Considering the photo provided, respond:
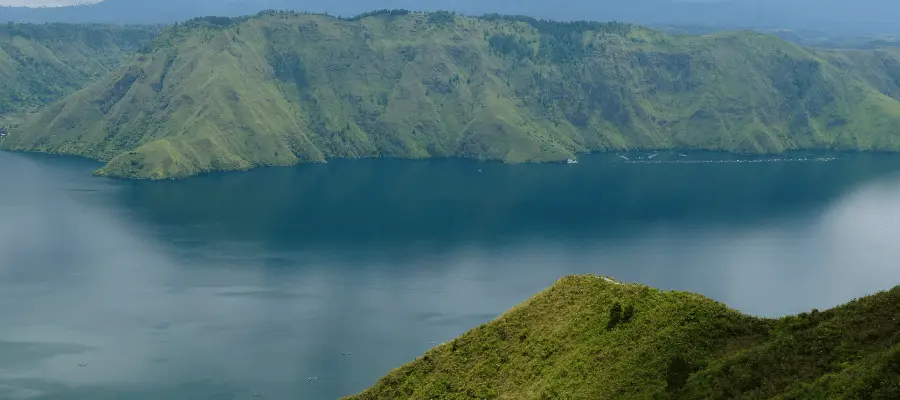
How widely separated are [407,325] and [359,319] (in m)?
8.77

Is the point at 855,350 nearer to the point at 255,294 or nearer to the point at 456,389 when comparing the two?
the point at 456,389

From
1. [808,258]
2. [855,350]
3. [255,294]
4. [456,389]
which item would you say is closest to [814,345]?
[855,350]

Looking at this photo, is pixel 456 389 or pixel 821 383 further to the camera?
pixel 456 389

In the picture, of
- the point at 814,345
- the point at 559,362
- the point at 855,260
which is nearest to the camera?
the point at 814,345

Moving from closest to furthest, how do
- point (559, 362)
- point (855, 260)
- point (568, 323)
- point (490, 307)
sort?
point (559, 362) → point (568, 323) → point (490, 307) → point (855, 260)

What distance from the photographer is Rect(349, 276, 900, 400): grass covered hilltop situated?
186 ft

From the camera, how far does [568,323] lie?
77.4 m

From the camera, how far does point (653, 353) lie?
67438 millimetres

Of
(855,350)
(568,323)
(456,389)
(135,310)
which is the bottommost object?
(135,310)

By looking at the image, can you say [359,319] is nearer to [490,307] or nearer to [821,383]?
[490,307]

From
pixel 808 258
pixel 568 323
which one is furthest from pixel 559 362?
pixel 808 258

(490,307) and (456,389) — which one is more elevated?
(456,389)

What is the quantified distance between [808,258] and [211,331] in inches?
4792

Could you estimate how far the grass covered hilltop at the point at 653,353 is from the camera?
5672 centimetres
